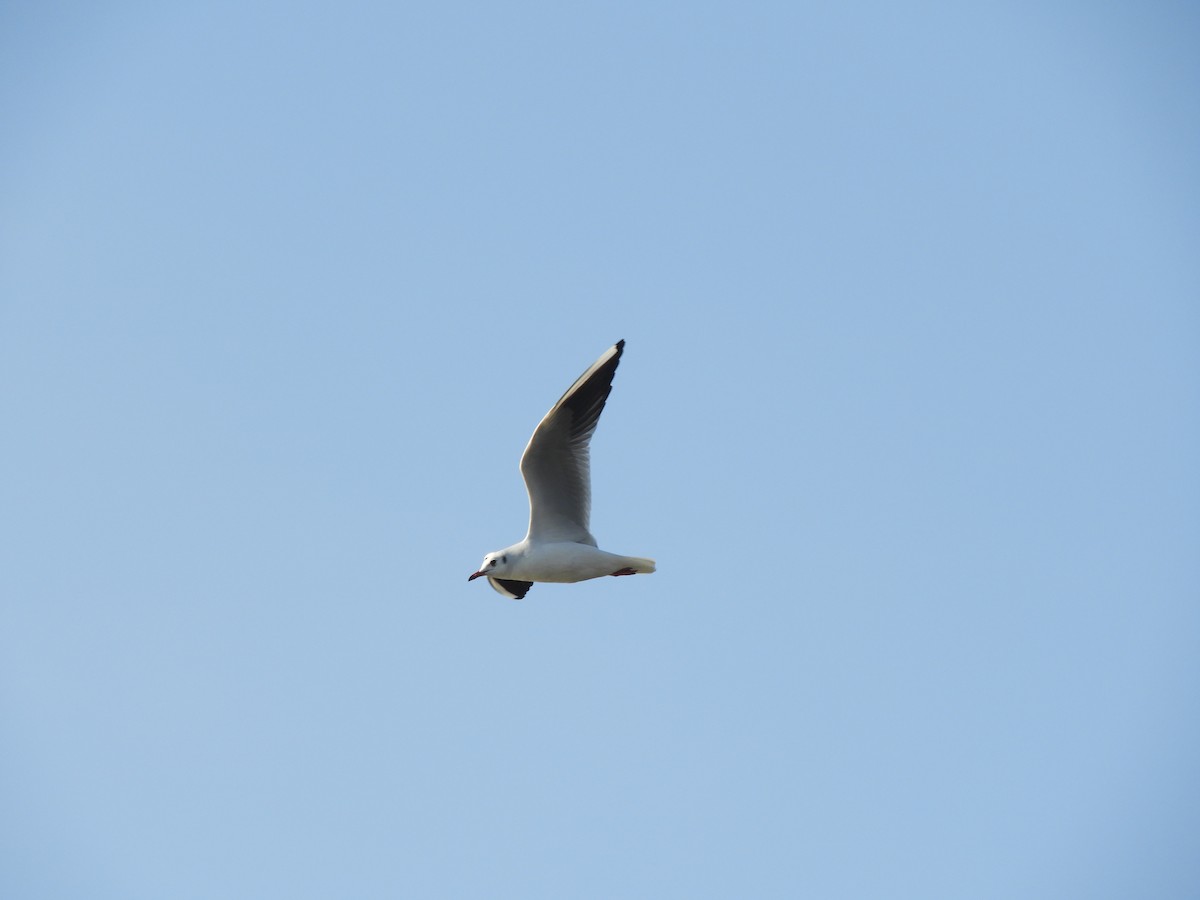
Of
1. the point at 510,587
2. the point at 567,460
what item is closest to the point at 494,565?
the point at 510,587

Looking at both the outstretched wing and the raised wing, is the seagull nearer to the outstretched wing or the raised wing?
the raised wing

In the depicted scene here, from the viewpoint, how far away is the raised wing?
45.8 feet

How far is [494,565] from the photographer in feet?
48.2

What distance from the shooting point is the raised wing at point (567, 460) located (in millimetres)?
13969

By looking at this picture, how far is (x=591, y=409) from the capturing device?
1408 cm

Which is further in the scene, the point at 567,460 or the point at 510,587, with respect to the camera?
the point at 510,587

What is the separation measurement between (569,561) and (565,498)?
59cm

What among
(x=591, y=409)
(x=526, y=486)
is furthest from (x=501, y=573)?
(x=591, y=409)

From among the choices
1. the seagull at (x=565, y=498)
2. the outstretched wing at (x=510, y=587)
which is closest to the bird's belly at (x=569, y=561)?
the seagull at (x=565, y=498)

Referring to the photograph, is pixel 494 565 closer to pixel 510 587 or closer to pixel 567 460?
pixel 510 587

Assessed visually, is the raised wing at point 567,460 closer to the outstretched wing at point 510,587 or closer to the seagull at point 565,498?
the seagull at point 565,498

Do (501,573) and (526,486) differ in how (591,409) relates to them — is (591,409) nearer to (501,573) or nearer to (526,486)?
(526,486)

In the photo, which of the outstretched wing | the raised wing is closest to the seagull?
the raised wing

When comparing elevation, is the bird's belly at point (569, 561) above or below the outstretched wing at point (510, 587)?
above
